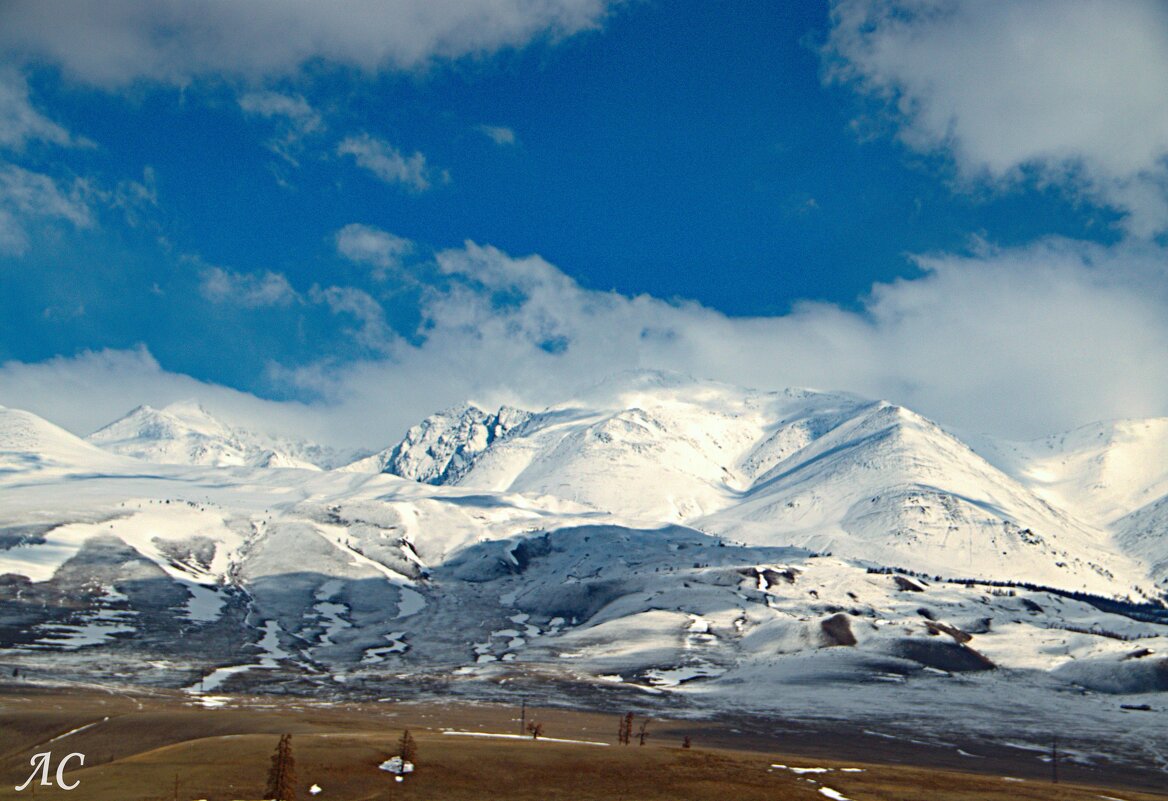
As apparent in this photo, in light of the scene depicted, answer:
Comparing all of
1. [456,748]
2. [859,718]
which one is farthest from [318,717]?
[859,718]

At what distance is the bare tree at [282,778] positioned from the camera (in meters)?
70.4

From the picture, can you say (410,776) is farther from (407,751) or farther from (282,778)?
(282,778)

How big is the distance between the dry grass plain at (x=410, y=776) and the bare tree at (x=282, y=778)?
1022 mm

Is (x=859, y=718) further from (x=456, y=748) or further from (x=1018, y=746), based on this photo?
(x=456, y=748)

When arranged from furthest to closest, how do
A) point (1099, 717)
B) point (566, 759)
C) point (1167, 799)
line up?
point (1099, 717) → point (1167, 799) → point (566, 759)

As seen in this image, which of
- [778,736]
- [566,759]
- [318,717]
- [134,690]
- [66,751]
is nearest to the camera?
[566,759]

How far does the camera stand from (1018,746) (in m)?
162

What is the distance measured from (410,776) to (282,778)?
11.3 m

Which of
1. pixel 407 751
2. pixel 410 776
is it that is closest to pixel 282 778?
pixel 410 776

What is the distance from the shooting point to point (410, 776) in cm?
7831

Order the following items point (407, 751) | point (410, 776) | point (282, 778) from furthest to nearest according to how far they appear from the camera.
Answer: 1. point (407, 751)
2. point (410, 776)
3. point (282, 778)

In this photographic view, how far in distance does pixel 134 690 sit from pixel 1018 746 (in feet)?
532

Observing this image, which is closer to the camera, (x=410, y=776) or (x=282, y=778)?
(x=282, y=778)

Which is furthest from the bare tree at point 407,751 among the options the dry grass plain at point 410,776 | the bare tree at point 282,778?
the bare tree at point 282,778
